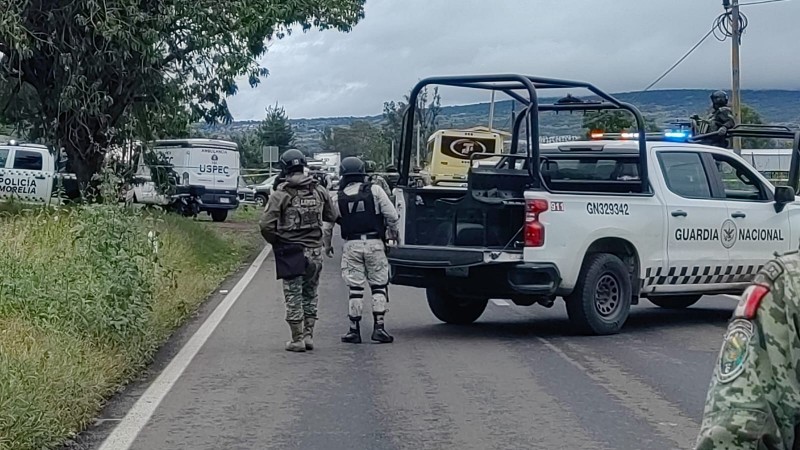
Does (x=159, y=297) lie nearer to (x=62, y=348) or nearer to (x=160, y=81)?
(x=62, y=348)

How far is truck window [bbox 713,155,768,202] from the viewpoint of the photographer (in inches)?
493

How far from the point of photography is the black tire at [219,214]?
121ft

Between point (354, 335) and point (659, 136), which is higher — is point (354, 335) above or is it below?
below

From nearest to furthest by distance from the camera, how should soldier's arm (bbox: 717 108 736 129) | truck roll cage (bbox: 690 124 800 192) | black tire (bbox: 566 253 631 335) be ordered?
1. black tire (bbox: 566 253 631 335)
2. truck roll cage (bbox: 690 124 800 192)
3. soldier's arm (bbox: 717 108 736 129)

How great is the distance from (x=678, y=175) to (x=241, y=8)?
1090 cm

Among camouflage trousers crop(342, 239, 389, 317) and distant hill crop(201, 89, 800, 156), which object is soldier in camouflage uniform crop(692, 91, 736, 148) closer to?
distant hill crop(201, 89, 800, 156)

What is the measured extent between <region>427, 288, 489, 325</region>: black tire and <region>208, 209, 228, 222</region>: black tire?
24.9m

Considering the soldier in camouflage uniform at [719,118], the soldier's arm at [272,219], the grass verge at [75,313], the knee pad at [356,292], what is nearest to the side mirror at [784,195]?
the soldier in camouflage uniform at [719,118]

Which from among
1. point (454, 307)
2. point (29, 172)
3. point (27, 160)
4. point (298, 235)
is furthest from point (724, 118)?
point (27, 160)

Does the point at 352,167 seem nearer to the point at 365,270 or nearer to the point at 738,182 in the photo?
the point at 365,270

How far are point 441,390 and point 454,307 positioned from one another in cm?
388

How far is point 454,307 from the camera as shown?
1262 centimetres

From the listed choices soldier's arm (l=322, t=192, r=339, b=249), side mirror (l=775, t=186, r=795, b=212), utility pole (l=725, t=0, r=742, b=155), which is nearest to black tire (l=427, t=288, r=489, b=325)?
soldier's arm (l=322, t=192, r=339, b=249)

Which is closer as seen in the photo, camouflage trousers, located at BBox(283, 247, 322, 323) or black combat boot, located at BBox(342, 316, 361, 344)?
camouflage trousers, located at BBox(283, 247, 322, 323)
